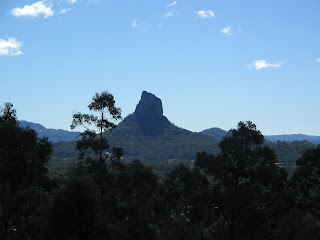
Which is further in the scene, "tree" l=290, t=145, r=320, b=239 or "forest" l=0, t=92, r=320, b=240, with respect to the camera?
"tree" l=290, t=145, r=320, b=239

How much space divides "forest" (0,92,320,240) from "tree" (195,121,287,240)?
117 mm

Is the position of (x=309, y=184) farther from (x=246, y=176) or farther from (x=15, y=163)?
(x=15, y=163)

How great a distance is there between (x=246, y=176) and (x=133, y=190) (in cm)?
2026

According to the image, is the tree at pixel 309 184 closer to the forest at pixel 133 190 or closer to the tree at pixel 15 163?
the forest at pixel 133 190

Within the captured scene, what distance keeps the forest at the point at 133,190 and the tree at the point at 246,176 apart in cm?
12

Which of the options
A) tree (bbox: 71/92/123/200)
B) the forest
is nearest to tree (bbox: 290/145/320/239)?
the forest

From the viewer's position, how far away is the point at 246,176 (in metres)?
37.2

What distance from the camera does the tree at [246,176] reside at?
121 feet

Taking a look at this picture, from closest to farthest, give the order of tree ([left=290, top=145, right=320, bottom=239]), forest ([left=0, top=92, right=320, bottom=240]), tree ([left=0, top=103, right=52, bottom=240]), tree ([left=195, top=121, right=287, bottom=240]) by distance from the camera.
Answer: tree ([left=0, top=103, right=52, bottom=240]) < forest ([left=0, top=92, right=320, bottom=240]) < tree ([left=195, top=121, right=287, bottom=240]) < tree ([left=290, top=145, right=320, bottom=239])

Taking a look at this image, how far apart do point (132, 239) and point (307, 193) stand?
2411 centimetres

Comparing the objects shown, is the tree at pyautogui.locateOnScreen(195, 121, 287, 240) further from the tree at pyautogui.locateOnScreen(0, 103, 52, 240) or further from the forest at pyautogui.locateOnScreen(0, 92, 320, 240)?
the tree at pyautogui.locateOnScreen(0, 103, 52, 240)

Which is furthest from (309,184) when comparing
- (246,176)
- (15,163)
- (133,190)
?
(15,163)

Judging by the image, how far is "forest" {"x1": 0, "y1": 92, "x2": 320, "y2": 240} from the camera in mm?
32750

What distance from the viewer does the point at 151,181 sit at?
49438 mm
